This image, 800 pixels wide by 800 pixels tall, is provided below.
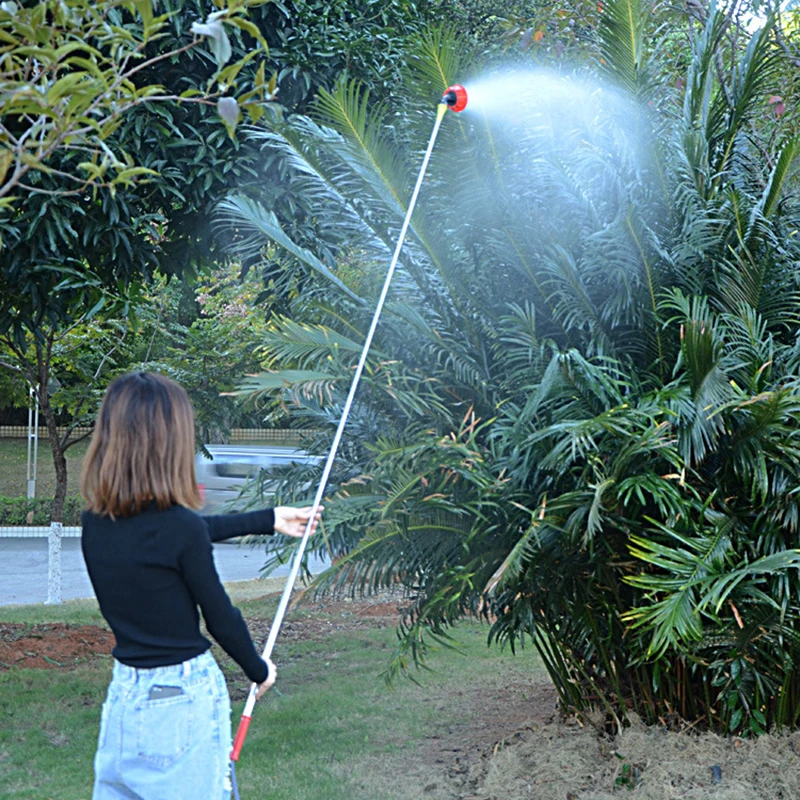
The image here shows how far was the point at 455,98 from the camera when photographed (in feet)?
15.1

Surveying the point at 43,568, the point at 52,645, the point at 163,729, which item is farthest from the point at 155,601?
the point at 43,568

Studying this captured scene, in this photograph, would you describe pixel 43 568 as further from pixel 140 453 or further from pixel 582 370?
pixel 140 453

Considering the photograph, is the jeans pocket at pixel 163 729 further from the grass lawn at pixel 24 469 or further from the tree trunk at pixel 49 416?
the grass lawn at pixel 24 469

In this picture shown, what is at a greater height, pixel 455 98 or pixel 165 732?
pixel 455 98

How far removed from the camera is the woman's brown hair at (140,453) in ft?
8.27

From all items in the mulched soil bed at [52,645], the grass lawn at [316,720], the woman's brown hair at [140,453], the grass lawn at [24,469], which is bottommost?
the grass lawn at [24,469]

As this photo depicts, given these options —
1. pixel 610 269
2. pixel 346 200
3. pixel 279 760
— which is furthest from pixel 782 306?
pixel 279 760

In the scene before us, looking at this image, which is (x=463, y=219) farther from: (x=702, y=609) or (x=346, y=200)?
(x=702, y=609)

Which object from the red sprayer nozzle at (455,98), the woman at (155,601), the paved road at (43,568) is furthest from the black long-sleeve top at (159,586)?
the paved road at (43,568)

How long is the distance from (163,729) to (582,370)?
103 inches

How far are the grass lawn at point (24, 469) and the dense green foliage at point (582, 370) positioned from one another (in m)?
23.2

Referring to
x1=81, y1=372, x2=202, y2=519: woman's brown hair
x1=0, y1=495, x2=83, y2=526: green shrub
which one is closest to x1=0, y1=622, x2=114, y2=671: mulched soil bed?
x1=81, y1=372, x2=202, y2=519: woman's brown hair

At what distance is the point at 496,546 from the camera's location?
4.68 m

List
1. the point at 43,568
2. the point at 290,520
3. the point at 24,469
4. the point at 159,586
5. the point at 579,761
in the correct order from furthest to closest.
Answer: the point at 24,469 → the point at 43,568 → the point at 579,761 → the point at 290,520 → the point at 159,586
